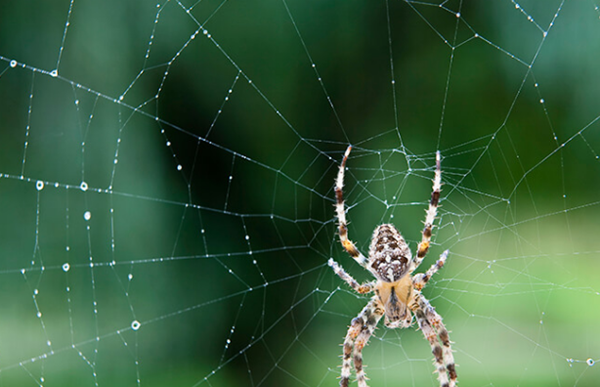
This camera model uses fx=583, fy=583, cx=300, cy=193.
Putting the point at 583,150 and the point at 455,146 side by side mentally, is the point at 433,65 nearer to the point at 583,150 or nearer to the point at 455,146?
the point at 455,146

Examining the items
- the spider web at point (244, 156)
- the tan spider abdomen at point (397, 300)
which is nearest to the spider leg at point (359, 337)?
the tan spider abdomen at point (397, 300)

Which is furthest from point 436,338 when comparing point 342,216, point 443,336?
point 342,216

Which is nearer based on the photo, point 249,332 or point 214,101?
point 214,101

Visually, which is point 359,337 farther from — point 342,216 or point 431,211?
point 431,211

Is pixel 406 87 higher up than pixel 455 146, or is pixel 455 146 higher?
pixel 406 87

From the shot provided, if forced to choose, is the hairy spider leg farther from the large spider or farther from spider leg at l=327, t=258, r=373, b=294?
spider leg at l=327, t=258, r=373, b=294

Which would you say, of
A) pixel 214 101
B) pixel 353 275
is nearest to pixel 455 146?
pixel 353 275

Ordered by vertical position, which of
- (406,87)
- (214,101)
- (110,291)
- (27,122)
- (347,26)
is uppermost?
(347,26)
